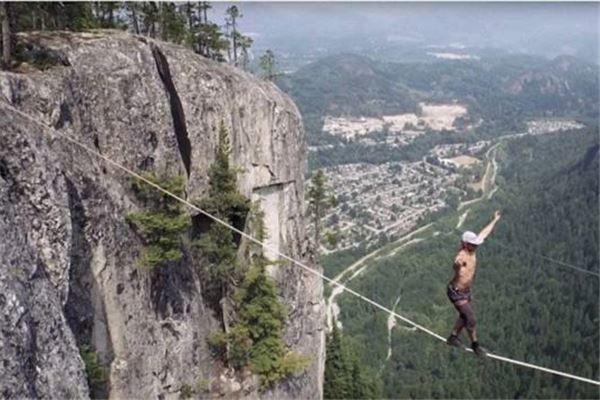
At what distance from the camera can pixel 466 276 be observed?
12594 mm

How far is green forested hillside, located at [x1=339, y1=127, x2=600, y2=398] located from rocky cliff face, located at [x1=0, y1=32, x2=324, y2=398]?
1413 inches

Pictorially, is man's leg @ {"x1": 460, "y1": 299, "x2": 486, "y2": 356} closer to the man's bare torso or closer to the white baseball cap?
the man's bare torso

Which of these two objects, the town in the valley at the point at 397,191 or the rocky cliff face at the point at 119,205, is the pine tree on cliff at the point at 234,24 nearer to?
the rocky cliff face at the point at 119,205

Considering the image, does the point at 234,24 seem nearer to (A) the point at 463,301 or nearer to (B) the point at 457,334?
(B) the point at 457,334

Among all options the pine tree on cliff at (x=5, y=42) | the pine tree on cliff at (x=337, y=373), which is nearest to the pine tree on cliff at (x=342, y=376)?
the pine tree on cliff at (x=337, y=373)

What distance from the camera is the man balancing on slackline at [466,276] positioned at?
12.3 meters

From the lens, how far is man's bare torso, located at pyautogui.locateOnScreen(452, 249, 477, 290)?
12453 millimetres

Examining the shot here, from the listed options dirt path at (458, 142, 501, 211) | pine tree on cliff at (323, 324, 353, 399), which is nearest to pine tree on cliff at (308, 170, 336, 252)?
pine tree on cliff at (323, 324, 353, 399)

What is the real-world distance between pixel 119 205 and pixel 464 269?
13.4 metres

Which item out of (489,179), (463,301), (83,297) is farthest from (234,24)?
(489,179)

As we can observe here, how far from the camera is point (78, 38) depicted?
24.5 metres

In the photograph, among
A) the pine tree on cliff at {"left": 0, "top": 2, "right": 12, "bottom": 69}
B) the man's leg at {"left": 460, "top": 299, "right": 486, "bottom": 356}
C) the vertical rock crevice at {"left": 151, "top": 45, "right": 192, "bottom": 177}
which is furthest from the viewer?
the vertical rock crevice at {"left": 151, "top": 45, "right": 192, "bottom": 177}

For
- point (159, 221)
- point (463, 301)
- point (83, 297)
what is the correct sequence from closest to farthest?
point (463, 301)
point (83, 297)
point (159, 221)

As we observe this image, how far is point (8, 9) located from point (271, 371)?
695 inches
